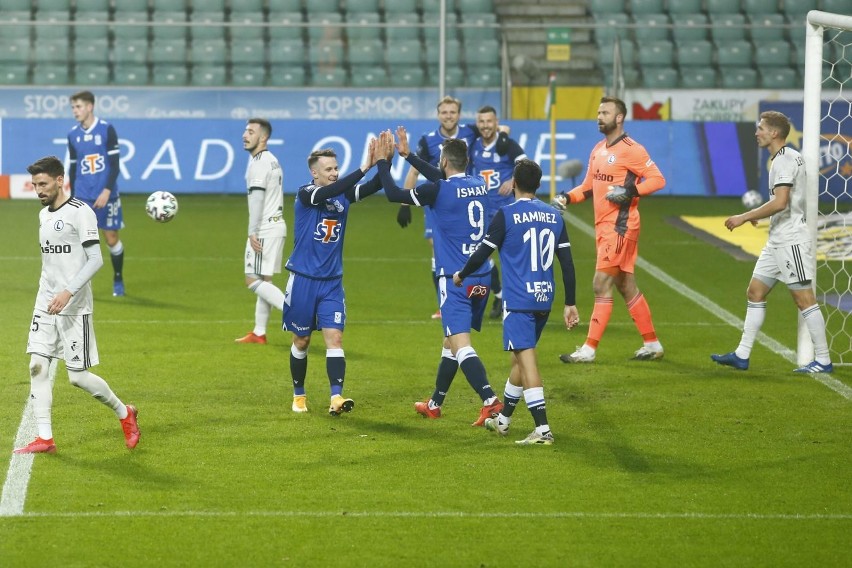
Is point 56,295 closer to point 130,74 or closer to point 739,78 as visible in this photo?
point 130,74

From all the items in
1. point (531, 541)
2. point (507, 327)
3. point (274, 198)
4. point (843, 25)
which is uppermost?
point (843, 25)

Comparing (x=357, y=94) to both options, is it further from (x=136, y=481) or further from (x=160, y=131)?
(x=136, y=481)

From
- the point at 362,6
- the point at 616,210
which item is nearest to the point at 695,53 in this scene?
the point at 362,6

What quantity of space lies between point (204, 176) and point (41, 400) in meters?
16.1

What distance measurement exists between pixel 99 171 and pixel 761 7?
1914 centimetres

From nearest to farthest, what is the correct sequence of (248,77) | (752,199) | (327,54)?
(752,199) → (327,54) → (248,77)

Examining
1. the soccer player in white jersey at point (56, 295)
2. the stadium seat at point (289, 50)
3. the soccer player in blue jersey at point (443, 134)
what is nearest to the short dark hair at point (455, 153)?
the soccer player in white jersey at point (56, 295)

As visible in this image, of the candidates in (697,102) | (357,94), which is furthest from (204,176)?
(697,102)

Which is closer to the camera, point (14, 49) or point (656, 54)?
point (14, 49)

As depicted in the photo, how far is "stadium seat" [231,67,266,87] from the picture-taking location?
83.3 feet

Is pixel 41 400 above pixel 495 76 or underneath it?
underneath

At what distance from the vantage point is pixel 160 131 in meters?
22.9

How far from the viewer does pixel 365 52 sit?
82.6ft

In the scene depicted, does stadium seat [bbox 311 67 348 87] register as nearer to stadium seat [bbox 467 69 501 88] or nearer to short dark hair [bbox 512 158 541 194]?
stadium seat [bbox 467 69 501 88]
